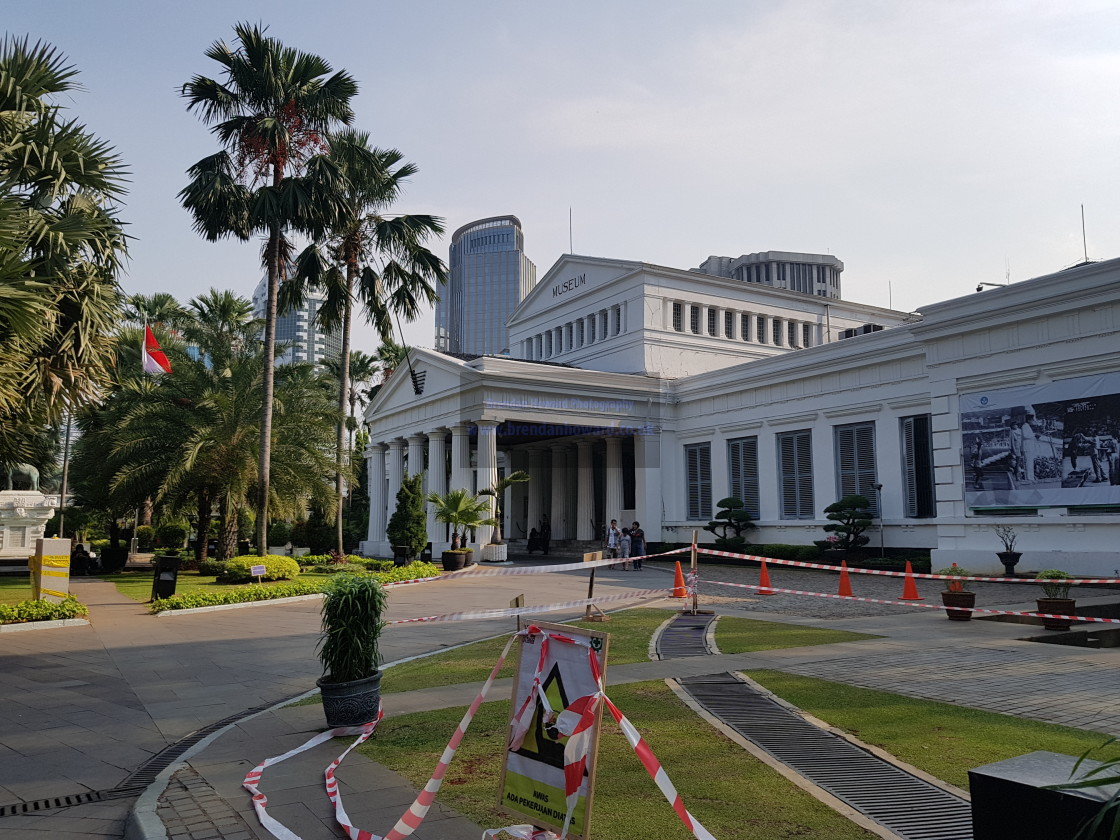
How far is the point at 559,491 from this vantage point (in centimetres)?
4350

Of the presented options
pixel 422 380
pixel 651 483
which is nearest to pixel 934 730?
pixel 651 483

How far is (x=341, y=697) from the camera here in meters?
6.94

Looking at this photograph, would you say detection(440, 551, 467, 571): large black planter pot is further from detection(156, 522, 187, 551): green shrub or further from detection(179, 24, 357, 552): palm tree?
detection(156, 522, 187, 551): green shrub

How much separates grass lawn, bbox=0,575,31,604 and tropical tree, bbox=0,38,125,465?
5.89 metres

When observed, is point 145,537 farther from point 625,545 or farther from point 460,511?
point 625,545

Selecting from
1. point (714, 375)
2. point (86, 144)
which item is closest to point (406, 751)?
point (86, 144)

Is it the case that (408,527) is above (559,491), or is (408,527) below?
below

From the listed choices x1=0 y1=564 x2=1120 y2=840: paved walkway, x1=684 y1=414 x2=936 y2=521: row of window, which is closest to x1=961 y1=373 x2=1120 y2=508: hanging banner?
x1=684 y1=414 x2=936 y2=521: row of window

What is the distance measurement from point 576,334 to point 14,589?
2825 cm

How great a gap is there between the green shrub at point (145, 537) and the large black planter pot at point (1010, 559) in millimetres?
40099

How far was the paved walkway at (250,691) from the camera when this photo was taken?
17.5ft

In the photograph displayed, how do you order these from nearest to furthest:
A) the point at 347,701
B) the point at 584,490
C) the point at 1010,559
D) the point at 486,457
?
the point at 347,701 → the point at 1010,559 → the point at 486,457 → the point at 584,490

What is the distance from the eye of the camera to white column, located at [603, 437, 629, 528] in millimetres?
37250

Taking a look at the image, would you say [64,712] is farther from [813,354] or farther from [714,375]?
[714,375]
